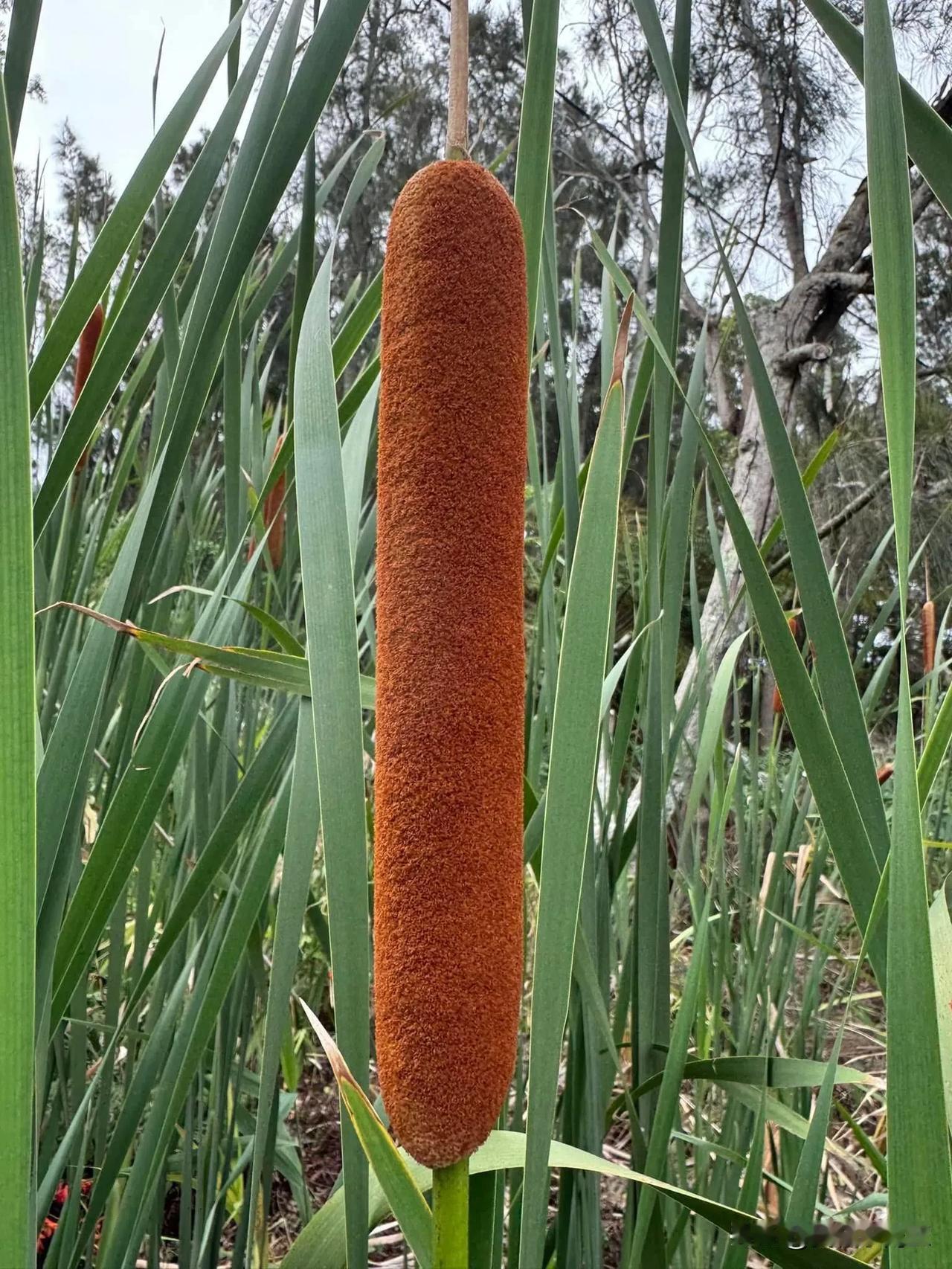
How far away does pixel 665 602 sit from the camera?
0.51 metres

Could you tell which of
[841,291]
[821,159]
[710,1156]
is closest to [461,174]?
[710,1156]

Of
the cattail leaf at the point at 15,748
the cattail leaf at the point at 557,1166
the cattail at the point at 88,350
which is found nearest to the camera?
the cattail leaf at the point at 15,748

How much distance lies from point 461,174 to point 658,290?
0.17m

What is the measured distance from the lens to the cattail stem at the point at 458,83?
0.32 metres

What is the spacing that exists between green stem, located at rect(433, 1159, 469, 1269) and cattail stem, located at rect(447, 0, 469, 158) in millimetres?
326

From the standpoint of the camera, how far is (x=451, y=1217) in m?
0.29

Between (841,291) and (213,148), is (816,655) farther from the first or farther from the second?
(841,291)

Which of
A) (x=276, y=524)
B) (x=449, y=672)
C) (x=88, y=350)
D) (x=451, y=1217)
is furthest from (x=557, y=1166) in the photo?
(x=88, y=350)

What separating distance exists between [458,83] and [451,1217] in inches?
14.0

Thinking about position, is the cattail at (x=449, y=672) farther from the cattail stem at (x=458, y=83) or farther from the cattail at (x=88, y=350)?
the cattail at (x=88, y=350)

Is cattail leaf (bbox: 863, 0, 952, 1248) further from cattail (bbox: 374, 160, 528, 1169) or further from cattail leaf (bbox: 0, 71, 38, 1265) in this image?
cattail leaf (bbox: 0, 71, 38, 1265)

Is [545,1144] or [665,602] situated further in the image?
[665,602]

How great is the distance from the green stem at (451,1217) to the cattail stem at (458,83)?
326 mm

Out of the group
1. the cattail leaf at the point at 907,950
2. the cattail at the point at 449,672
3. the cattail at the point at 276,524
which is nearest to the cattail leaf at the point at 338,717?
the cattail at the point at 449,672
